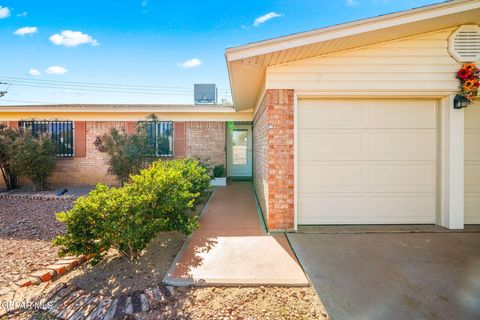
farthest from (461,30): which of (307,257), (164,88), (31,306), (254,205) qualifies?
(164,88)

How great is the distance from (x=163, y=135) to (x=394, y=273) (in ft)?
27.6

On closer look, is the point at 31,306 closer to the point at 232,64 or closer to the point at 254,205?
the point at 232,64

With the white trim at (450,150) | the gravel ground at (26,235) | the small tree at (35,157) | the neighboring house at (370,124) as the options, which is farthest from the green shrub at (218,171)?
the small tree at (35,157)

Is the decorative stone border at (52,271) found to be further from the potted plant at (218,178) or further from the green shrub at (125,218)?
the potted plant at (218,178)

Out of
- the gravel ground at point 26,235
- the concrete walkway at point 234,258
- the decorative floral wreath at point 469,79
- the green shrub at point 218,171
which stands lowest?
the gravel ground at point 26,235

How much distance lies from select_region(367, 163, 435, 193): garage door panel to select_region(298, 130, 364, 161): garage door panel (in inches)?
21.2

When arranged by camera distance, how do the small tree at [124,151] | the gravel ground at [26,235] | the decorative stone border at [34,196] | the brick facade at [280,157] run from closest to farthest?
the gravel ground at [26,235] < the brick facade at [280,157] < the decorative stone border at [34,196] < the small tree at [124,151]

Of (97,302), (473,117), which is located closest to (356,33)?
(473,117)

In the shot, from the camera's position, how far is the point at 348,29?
11.3ft

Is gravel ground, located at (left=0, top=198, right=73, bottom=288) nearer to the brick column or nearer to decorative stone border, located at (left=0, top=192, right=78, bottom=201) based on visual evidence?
decorative stone border, located at (left=0, top=192, right=78, bottom=201)

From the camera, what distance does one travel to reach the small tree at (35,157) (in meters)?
7.44

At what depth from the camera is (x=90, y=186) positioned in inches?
351

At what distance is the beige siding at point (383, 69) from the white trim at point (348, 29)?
1.65ft

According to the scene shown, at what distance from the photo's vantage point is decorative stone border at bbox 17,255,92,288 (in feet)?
8.26
